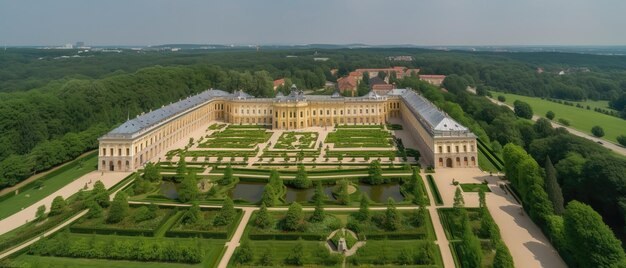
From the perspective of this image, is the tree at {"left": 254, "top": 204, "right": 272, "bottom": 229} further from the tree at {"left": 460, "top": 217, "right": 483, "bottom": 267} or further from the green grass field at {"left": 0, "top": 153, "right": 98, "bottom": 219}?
the green grass field at {"left": 0, "top": 153, "right": 98, "bottom": 219}

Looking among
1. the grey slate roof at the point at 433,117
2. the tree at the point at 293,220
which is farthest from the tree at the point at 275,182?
the grey slate roof at the point at 433,117

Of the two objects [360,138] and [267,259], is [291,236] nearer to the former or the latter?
[267,259]

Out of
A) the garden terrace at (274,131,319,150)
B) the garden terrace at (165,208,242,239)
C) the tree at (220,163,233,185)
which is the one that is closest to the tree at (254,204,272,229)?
the garden terrace at (165,208,242,239)

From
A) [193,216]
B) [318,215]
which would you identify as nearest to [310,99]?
[318,215]

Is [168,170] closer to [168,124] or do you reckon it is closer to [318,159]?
[168,124]

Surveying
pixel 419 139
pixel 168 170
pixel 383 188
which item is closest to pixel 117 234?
pixel 168 170
